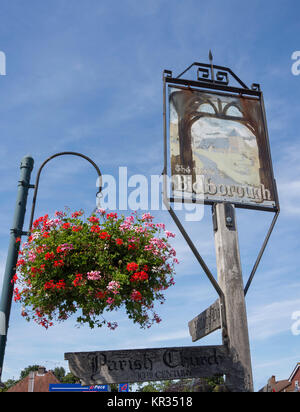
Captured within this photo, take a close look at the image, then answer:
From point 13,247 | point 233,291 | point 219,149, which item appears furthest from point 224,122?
point 13,247

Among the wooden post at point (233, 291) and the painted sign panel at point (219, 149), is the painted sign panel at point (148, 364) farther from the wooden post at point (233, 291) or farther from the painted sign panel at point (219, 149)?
the painted sign panel at point (219, 149)

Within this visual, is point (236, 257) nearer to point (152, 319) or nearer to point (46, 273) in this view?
point (152, 319)

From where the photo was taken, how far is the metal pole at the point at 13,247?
6.41 m

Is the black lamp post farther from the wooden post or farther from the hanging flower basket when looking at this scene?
the wooden post

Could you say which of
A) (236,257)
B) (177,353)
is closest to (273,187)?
(236,257)

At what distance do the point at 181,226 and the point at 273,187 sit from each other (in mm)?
2131

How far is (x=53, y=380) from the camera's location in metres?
49.8

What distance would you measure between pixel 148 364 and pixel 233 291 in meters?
1.68

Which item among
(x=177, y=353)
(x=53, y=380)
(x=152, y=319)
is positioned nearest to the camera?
(x=177, y=353)

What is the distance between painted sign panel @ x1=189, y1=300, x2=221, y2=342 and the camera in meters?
5.77

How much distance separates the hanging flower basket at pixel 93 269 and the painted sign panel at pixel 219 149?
1135mm

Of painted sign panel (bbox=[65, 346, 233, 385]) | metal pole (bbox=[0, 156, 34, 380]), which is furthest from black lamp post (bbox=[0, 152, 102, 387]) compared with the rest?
painted sign panel (bbox=[65, 346, 233, 385])

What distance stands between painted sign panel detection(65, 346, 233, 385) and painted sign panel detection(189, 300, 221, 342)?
417mm
